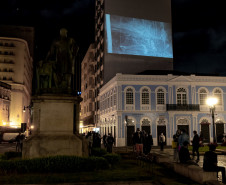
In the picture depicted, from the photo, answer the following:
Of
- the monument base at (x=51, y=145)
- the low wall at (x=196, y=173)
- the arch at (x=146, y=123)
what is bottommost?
the low wall at (x=196, y=173)

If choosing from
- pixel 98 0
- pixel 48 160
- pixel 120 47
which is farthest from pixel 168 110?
pixel 98 0

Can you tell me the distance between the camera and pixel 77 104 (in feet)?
40.8

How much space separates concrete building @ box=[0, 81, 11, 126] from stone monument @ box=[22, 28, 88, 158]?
5642 cm

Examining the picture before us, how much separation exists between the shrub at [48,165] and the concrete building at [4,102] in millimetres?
58224

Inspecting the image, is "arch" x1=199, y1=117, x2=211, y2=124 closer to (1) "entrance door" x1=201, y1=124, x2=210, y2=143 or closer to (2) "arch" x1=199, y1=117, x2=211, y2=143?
(2) "arch" x1=199, y1=117, x2=211, y2=143

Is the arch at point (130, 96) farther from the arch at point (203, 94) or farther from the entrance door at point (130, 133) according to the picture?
the arch at point (203, 94)

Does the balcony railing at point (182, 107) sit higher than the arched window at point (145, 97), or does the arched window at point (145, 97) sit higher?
the arched window at point (145, 97)

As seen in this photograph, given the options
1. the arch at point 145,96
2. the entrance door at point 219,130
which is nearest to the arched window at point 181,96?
the arch at point 145,96

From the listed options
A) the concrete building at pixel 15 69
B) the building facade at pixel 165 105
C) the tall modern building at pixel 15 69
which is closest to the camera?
the building facade at pixel 165 105

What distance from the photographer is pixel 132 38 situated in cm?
5566

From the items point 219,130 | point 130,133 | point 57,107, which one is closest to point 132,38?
point 130,133

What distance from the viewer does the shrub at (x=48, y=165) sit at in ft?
32.3

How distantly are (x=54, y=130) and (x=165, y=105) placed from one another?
1187 inches

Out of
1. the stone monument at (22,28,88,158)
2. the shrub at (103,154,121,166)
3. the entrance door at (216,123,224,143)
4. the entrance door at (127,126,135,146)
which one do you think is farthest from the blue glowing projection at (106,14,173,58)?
the shrub at (103,154,121,166)
